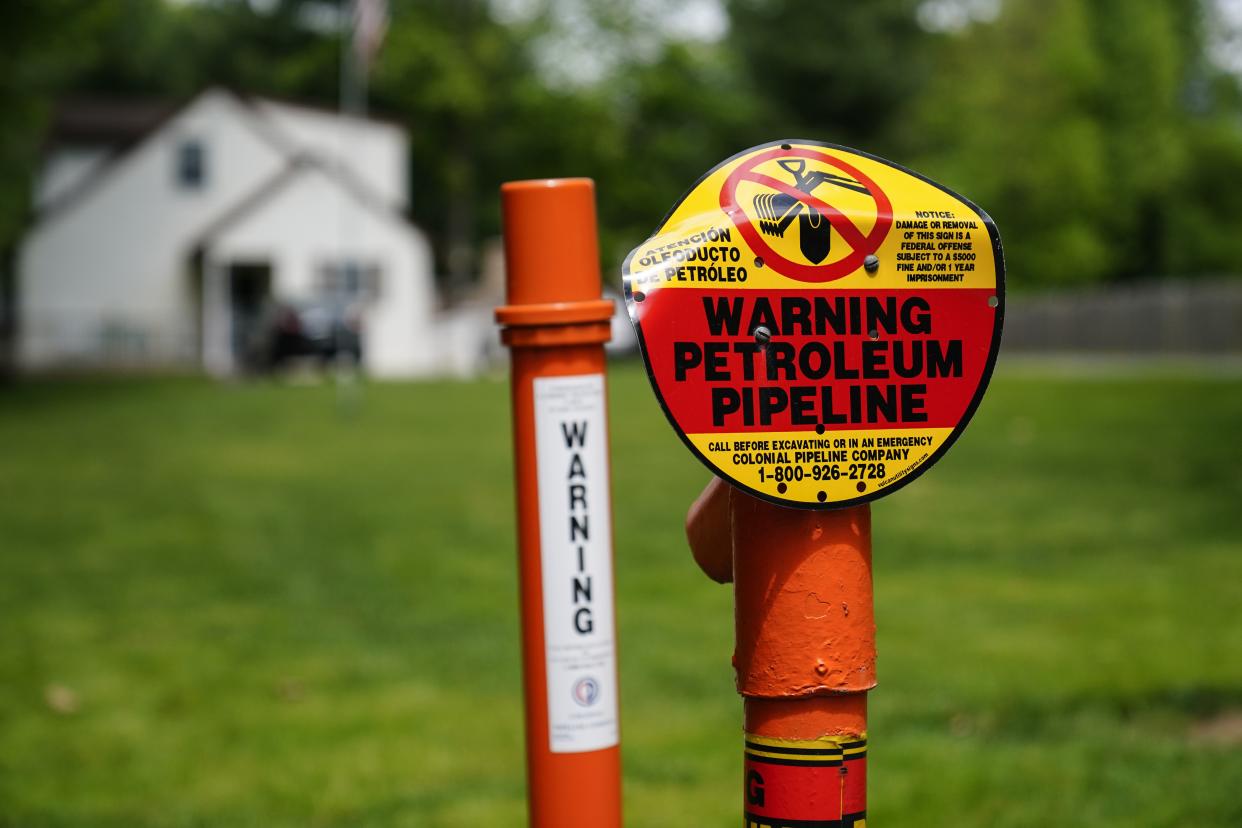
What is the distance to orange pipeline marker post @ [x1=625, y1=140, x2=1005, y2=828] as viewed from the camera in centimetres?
183

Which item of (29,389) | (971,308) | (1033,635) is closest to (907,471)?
(971,308)

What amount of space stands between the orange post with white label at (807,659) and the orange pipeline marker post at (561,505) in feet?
0.72

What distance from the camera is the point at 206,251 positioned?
37.0 metres

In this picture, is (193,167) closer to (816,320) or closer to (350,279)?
(350,279)

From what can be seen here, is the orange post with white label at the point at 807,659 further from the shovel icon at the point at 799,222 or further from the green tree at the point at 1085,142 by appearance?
the green tree at the point at 1085,142

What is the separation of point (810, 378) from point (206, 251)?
36.7 m

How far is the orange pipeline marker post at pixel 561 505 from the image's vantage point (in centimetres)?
202

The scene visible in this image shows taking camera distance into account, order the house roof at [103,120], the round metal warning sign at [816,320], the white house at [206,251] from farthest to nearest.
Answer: the house roof at [103,120] < the white house at [206,251] < the round metal warning sign at [816,320]

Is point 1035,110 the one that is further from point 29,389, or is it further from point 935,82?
point 29,389

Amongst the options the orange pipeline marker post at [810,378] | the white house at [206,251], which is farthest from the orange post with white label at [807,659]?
the white house at [206,251]

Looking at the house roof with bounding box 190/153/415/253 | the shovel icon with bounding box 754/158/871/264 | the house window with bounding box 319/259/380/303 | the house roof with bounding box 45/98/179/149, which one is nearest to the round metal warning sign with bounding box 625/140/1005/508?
the shovel icon with bounding box 754/158/871/264

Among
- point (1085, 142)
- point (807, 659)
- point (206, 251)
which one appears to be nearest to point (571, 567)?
point (807, 659)

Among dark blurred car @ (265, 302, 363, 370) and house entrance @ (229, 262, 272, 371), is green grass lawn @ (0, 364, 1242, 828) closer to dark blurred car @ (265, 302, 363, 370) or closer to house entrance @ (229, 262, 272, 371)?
dark blurred car @ (265, 302, 363, 370)

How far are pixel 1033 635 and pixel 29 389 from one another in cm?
2278
